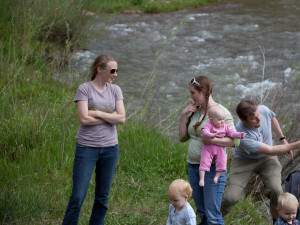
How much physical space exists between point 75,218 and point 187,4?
14567mm

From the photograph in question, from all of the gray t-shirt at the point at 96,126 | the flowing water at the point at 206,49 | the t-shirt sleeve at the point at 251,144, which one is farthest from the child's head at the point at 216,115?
the flowing water at the point at 206,49

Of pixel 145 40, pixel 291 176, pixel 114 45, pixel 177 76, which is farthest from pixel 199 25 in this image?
pixel 291 176

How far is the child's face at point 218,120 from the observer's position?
4152 millimetres

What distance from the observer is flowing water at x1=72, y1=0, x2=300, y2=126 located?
34.7ft

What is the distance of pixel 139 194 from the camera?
19.5 ft

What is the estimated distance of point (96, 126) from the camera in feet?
14.6

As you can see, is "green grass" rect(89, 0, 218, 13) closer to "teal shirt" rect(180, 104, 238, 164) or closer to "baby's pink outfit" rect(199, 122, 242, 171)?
"teal shirt" rect(180, 104, 238, 164)

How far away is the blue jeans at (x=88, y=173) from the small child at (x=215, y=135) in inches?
32.9

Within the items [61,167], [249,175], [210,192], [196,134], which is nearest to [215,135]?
[196,134]

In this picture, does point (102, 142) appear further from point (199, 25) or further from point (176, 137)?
point (199, 25)

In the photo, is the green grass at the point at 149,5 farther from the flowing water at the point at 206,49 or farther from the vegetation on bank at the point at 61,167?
the vegetation on bank at the point at 61,167

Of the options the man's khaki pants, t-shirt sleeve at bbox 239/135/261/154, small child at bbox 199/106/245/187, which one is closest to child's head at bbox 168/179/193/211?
small child at bbox 199/106/245/187

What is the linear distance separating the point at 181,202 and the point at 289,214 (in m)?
0.97

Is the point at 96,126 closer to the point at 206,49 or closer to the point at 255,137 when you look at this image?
the point at 255,137
